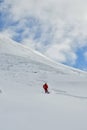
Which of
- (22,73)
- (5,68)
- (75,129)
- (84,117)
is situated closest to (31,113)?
(84,117)

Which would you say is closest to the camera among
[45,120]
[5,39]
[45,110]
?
[45,120]

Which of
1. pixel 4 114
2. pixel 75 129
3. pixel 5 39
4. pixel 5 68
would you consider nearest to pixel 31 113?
pixel 4 114

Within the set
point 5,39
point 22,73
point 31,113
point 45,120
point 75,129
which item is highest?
point 5,39

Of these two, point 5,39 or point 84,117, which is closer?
point 84,117

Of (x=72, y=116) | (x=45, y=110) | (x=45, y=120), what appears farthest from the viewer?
(x=45, y=110)

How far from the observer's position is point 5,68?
68.1 metres

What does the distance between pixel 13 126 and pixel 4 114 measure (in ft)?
9.09

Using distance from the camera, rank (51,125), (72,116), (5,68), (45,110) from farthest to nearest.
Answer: (5,68)
(45,110)
(72,116)
(51,125)

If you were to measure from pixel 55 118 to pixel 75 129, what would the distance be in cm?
247

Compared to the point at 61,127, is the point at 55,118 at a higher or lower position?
higher

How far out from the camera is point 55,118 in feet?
47.6

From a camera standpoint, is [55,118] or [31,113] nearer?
[55,118]

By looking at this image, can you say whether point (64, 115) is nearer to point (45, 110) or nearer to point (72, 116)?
point (72, 116)

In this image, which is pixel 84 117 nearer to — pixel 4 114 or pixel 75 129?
pixel 75 129
